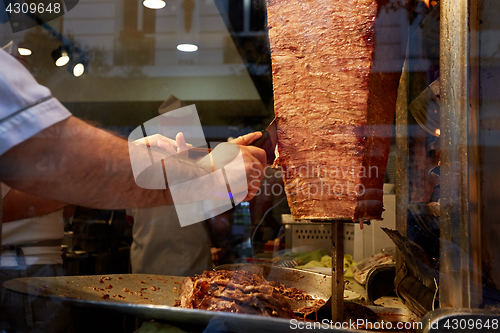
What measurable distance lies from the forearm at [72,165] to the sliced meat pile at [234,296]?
0.38m

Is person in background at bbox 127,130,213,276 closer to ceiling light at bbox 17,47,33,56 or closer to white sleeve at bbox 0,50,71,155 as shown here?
ceiling light at bbox 17,47,33,56

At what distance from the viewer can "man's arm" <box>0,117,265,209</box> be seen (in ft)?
2.33

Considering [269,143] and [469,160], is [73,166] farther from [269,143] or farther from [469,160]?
[469,160]

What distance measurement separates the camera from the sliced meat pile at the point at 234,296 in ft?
2.98

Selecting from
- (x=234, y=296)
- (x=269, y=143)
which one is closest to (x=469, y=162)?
(x=269, y=143)

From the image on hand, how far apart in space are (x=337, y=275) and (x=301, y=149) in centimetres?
40

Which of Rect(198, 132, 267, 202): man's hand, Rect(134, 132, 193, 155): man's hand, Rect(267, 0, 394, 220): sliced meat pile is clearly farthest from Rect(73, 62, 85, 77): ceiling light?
Rect(267, 0, 394, 220): sliced meat pile

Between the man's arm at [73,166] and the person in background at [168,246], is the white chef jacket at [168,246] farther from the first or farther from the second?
the man's arm at [73,166]

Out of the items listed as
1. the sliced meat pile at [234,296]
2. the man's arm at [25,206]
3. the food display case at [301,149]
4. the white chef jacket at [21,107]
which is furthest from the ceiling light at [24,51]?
the sliced meat pile at [234,296]

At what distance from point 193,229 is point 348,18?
194 centimetres

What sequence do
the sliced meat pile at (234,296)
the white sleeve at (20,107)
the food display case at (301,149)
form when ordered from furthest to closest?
the sliced meat pile at (234,296)
the food display case at (301,149)
the white sleeve at (20,107)

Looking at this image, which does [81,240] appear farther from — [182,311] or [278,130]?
[278,130]

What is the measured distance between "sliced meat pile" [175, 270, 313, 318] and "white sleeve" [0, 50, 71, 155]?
2.04 ft

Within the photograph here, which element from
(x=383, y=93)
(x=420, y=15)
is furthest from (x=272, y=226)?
(x=420, y=15)
